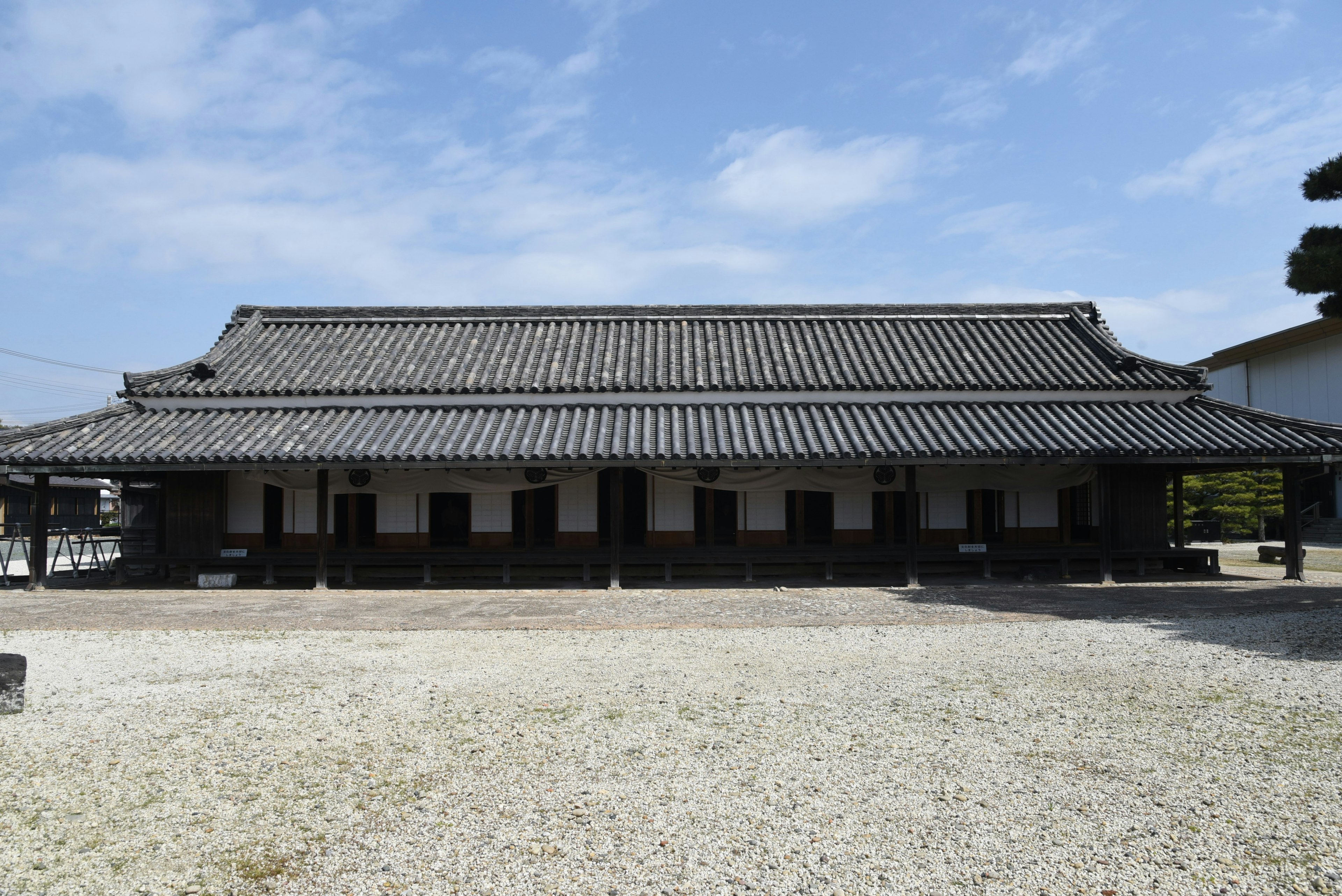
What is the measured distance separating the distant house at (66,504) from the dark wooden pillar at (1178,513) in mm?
32365

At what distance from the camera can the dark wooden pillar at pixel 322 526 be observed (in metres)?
14.7

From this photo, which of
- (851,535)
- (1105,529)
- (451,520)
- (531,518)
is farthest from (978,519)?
(451,520)

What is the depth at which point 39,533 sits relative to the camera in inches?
572

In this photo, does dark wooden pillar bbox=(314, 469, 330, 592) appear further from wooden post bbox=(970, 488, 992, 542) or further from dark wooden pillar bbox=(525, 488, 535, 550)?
wooden post bbox=(970, 488, 992, 542)

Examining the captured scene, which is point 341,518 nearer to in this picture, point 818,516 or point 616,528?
point 616,528

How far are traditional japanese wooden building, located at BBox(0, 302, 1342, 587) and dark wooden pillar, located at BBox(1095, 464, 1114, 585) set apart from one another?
0.14 ft

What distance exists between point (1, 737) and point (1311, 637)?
12738 millimetres

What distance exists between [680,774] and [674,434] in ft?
33.0

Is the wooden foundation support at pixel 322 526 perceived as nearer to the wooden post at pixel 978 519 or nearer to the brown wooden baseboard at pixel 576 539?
the brown wooden baseboard at pixel 576 539

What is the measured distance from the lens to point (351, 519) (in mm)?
16297

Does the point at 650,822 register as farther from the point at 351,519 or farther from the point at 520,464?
the point at 351,519

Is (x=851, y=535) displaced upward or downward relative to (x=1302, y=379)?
downward

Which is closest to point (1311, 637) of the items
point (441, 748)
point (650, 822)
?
point (650, 822)

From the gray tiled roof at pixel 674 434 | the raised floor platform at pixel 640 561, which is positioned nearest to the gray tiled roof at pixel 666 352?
the gray tiled roof at pixel 674 434
